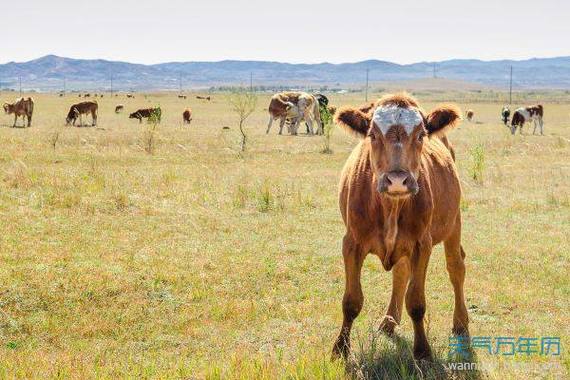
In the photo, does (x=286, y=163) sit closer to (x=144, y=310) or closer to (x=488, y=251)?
(x=488, y=251)

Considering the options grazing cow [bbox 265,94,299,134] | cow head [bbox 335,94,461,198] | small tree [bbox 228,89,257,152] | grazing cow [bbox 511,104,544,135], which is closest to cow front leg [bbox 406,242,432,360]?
cow head [bbox 335,94,461,198]

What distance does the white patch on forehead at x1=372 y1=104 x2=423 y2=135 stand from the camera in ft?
17.6

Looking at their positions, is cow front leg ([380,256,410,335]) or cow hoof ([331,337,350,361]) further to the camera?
cow front leg ([380,256,410,335])

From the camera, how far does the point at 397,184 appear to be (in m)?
4.95

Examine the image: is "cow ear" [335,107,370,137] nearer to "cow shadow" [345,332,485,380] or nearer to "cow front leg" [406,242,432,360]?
"cow front leg" [406,242,432,360]

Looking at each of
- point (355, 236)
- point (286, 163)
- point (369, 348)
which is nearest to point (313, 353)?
point (369, 348)

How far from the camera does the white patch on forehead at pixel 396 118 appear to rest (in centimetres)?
538

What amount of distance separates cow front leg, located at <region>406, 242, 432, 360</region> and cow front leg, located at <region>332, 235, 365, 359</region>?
0.48 metres

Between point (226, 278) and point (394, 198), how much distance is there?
4.65 m

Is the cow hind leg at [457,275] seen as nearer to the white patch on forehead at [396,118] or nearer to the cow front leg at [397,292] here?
the cow front leg at [397,292]

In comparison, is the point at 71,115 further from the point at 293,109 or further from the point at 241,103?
the point at 241,103

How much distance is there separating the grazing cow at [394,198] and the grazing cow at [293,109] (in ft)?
93.5

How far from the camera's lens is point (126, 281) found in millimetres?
8758

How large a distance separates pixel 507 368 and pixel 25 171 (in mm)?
14384
